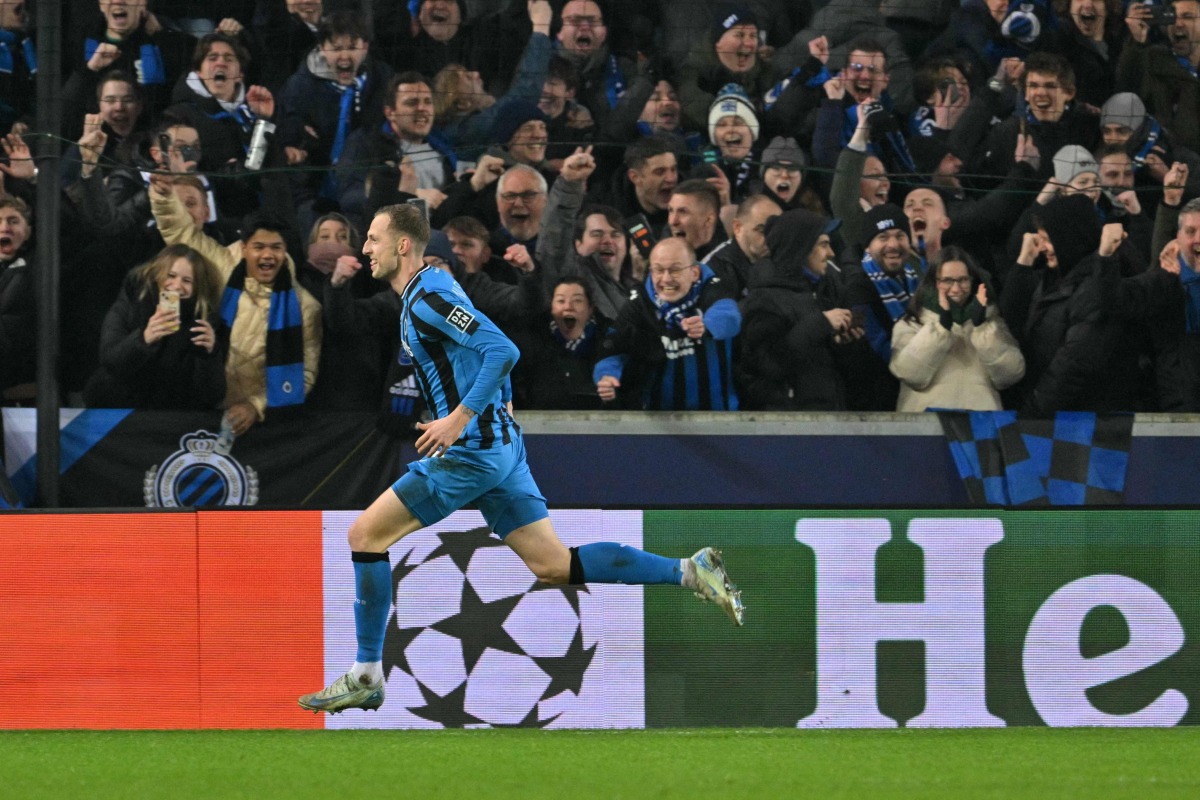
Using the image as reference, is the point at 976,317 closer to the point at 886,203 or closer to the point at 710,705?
the point at 886,203

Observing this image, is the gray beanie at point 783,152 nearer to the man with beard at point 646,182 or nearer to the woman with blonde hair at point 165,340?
the man with beard at point 646,182

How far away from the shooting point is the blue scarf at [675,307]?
848 centimetres

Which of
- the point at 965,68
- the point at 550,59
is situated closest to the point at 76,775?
the point at 550,59

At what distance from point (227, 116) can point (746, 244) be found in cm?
295

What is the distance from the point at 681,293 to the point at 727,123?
1.21 m

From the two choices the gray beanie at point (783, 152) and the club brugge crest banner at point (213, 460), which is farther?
the gray beanie at point (783, 152)

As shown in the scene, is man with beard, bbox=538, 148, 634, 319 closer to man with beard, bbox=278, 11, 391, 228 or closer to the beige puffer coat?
man with beard, bbox=278, 11, 391, 228

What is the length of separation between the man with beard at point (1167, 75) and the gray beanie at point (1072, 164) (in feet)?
1.76

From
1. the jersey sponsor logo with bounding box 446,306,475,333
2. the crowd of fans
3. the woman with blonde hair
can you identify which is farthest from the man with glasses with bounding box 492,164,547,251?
the jersey sponsor logo with bounding box 446,306,475,333

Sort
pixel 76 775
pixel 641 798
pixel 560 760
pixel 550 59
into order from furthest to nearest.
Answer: pixel 550 59 < pixel 560 760 < pixel 76 775 < pixel 641 798

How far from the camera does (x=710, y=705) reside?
637 centimetres

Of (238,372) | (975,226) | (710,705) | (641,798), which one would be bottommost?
(710,705)

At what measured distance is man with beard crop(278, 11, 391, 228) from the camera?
893 cm

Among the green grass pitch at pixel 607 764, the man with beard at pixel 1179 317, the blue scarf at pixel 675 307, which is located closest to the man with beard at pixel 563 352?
the blue scarf at pixel 675 307
